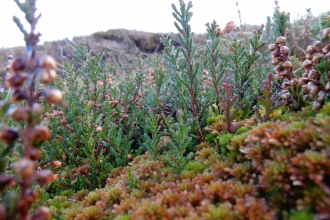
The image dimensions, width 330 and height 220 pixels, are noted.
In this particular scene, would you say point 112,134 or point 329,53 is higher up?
point 329,53

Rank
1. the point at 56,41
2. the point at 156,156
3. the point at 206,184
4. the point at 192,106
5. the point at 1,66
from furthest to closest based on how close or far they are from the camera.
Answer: the point at 56,41
the point at 1,66
the point at 192,106
the point at 156,156
the point at 206,184

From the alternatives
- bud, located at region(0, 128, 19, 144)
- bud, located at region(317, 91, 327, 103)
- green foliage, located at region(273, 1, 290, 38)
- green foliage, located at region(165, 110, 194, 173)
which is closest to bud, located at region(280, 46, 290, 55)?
green foliage, located at region(273, 1, 290, 38)

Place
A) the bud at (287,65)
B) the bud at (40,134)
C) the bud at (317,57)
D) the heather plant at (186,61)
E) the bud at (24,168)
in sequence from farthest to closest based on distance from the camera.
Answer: the heather plant at (186,61) < the bud at (287,65) < the bud at (317,57) < the bud at (40,134) < the bud at (24,168)

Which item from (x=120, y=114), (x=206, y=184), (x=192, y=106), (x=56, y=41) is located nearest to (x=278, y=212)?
(x=206, y=184)

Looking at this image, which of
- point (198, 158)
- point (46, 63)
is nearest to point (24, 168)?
point (46, 63)

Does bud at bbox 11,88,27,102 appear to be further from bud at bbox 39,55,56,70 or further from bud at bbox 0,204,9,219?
bud at bbox 0,204,9,219

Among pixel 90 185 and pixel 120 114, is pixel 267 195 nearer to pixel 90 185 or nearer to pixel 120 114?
pixel 90 185

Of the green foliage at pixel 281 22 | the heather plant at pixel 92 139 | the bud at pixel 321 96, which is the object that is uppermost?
the green foliage at pixel 281 22

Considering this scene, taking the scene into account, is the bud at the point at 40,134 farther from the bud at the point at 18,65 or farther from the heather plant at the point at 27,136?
the bud at the point at 18,65

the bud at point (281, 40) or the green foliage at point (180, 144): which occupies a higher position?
the bud at point (281, 40)

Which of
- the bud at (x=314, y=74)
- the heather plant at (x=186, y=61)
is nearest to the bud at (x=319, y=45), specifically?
the bud at (x=314, y=74)

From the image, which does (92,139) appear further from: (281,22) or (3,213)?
(281,22)
